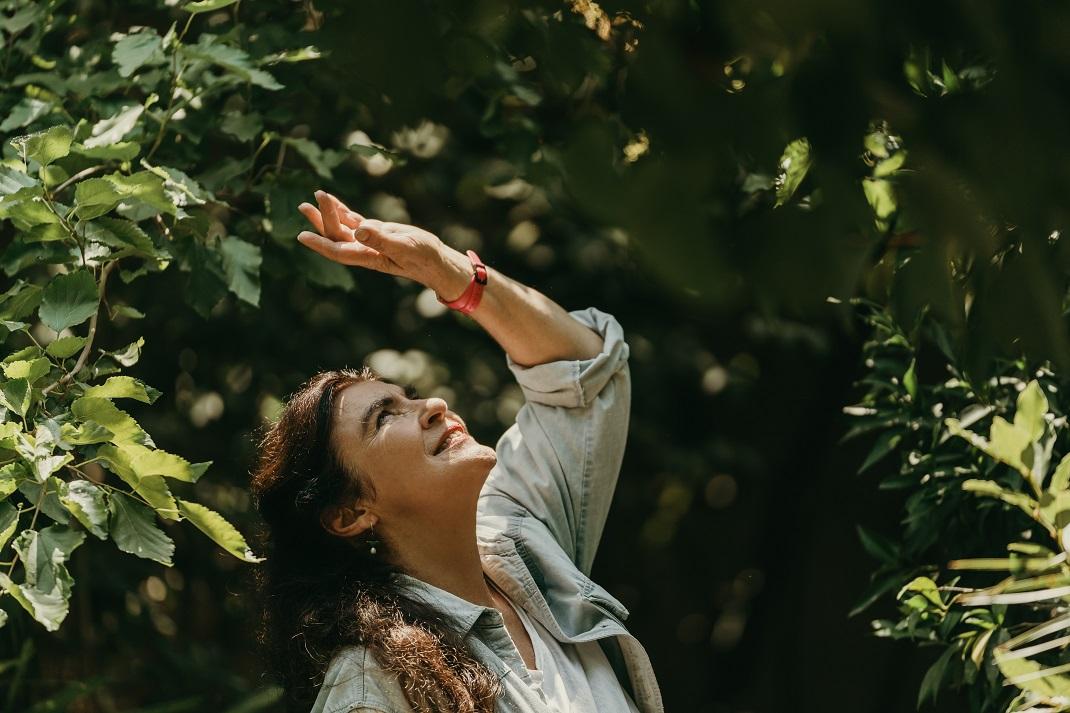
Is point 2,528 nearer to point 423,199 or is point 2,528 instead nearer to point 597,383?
point 597,383

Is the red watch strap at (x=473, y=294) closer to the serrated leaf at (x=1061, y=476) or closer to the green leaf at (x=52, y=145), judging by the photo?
the green leaf at (x=52, y=145)

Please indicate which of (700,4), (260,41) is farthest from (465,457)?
(700,4)

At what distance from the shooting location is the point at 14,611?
2.44m

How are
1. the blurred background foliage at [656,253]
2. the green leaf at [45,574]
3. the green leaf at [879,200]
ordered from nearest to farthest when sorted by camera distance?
the blurred background foliage at [656,253] → the green leaf at [879,200] → the green leaf at [45,574]

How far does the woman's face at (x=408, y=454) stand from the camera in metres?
1.94

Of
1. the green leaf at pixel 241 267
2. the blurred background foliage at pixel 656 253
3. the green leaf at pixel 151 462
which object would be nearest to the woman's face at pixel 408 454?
the green leaf at pixel 241 267

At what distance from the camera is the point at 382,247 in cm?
193

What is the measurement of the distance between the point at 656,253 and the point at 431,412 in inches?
54.3

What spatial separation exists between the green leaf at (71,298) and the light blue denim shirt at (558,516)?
61 centimetres

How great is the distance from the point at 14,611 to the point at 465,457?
1.04 m

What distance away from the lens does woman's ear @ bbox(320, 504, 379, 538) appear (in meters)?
2.02

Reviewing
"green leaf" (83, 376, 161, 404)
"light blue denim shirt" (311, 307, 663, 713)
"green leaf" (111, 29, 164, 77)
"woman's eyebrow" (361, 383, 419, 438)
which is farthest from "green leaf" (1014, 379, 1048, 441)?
"green leaf" (111, 29, 164, 77)

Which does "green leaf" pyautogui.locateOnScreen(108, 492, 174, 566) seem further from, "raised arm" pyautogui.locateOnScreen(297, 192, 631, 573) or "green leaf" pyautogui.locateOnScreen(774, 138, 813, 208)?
"green leaf" pyautogui.locateOnScreen(774, 138, 813, 208)

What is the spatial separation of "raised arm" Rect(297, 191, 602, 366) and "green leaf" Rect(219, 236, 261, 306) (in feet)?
0.41
